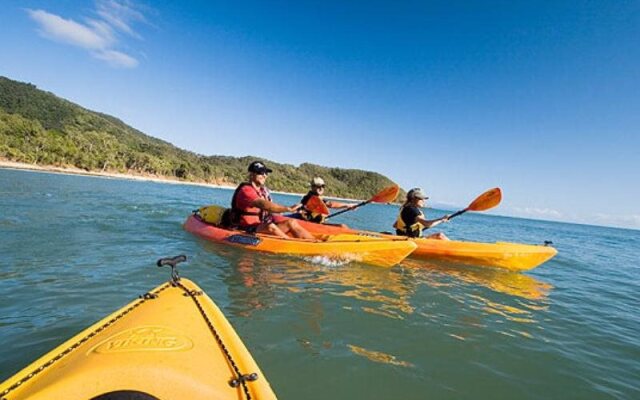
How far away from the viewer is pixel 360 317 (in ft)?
15.5

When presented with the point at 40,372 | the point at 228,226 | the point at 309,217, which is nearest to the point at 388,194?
the point at 309,217

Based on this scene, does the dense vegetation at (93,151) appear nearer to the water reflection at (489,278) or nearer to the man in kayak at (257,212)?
the man in kayak at (257,212)

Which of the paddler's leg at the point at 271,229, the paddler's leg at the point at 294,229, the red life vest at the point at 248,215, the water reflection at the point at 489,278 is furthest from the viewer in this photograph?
the red life vest at the point at 248,215

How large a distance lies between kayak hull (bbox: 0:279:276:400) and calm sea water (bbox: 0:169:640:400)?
95 centimetres

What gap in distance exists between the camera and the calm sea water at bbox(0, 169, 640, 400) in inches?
132

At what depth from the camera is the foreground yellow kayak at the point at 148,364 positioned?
5.52ft

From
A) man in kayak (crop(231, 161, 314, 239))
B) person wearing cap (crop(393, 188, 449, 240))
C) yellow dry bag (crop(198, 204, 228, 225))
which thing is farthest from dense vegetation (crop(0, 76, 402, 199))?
person wearing cap (crop(393, 188, 449, 240))

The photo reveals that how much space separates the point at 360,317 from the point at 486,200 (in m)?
6.41

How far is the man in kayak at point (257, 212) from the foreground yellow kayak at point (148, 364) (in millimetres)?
5460

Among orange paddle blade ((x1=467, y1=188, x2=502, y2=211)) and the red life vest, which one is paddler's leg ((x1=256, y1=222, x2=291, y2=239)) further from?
orange paddle blade ((x1=467, y1=188, x2=502, y2=211))

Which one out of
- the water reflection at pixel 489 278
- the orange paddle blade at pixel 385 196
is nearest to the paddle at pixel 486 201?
the water reflection at pixel 489 278

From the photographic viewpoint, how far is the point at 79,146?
70.9 metres

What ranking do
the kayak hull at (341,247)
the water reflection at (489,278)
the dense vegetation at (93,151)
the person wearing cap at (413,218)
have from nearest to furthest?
1. the water reflection at (489,278)
2. the kayak hull at (341,247)
3. the person wearing cap at (413,218)
4. the dense vegetation at (93,151)

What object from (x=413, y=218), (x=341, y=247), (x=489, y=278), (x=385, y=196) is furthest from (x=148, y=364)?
(x=385, y=196)
